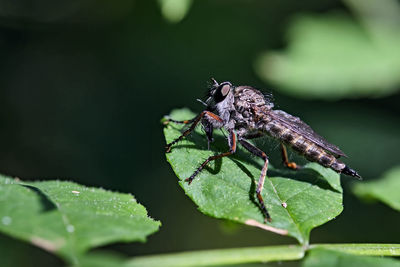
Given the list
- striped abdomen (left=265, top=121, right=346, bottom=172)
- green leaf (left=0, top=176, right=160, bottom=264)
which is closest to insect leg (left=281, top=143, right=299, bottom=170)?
striped abdomen (left=265, top=121, right=346, bottom=172)

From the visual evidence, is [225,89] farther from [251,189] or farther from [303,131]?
[251,189]

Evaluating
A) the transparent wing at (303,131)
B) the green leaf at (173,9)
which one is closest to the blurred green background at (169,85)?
the transparent wing at (303,131)

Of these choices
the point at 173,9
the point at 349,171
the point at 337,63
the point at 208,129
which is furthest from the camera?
the point at 337,63

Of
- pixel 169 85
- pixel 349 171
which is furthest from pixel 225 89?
pixel 169 85

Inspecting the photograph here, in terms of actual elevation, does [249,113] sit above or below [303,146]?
above

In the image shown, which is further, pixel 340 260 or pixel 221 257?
pixel 340 260

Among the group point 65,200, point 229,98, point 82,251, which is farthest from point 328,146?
point 82,251

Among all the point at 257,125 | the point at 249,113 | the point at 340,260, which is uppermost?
the point at 249,113
